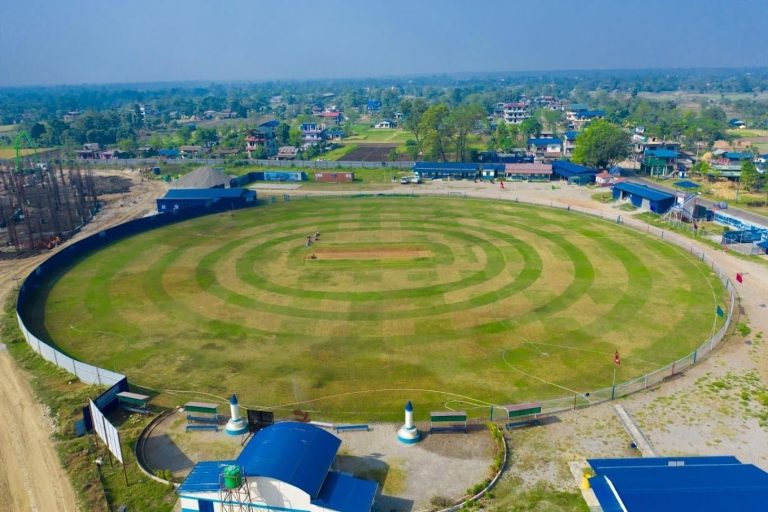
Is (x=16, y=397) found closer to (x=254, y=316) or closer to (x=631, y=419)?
(x=254, y=316)

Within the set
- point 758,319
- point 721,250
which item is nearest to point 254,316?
point 758,319

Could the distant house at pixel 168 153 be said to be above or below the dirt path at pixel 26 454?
above

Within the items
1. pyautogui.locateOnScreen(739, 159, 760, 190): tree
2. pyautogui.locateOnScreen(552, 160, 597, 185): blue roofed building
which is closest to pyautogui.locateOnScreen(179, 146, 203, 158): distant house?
pyautogui.locateOnScreen(552, 160, 597, 185): blue roofed building

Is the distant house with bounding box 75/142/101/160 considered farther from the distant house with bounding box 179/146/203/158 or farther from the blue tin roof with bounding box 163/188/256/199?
the blue tin roof with bounding box 163/188/256/199

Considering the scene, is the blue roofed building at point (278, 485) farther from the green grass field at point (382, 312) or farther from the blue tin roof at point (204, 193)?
the blue tin roof at point (204, 193)

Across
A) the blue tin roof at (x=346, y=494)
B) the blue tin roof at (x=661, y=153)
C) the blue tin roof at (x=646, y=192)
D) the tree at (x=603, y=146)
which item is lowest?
the blue tin roof at (x=346, y=494)

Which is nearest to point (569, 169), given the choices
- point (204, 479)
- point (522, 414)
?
point (522, 414)

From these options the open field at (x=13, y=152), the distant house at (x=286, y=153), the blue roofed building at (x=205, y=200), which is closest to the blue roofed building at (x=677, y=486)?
the blue roofed building at (x=205, y=200)
